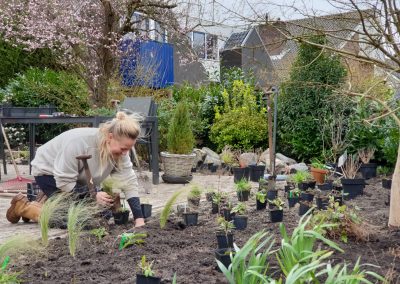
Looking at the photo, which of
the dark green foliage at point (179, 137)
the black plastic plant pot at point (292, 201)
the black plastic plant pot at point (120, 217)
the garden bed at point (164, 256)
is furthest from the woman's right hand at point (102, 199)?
the dark green foliage at point (179, 137)

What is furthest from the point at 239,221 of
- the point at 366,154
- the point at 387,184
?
the point at 366,154

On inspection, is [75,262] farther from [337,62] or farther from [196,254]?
[337,62]

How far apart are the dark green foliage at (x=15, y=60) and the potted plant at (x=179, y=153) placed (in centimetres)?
749

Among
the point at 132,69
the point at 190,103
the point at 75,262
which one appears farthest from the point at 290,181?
the point at 132,69

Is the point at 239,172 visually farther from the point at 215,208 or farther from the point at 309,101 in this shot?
the point at 215,208

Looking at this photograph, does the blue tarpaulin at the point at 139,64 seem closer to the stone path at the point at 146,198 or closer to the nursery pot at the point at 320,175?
the stone path at the point at 146,198

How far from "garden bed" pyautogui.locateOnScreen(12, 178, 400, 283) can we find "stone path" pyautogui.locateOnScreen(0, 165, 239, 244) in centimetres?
51

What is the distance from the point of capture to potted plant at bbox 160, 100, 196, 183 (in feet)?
25.2

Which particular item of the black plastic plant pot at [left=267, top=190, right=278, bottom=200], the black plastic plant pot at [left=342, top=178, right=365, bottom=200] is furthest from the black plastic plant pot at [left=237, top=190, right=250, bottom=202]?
the black plastic plant pot at [left=342, top=178, right=365, bottom=200]

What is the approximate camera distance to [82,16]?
1225 centimetres

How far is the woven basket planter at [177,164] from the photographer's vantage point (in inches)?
302

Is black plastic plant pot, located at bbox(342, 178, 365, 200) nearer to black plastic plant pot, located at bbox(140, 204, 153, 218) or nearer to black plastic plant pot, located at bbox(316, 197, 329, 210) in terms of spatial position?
black plastic plant pot, located at bbox(316, 197, 329, 210)

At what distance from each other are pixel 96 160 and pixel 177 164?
328cm

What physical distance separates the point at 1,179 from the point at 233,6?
178 inches
